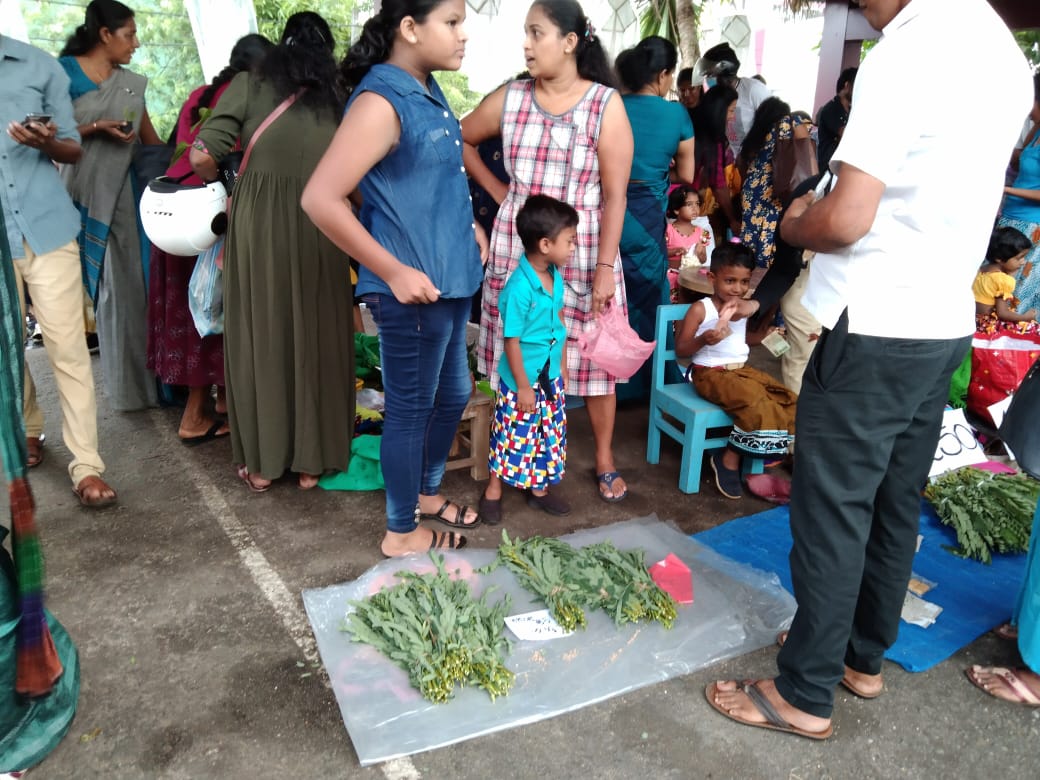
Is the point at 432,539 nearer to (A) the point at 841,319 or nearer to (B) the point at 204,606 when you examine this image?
(B) the point at 204,606

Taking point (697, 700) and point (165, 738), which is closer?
point (165, 738)

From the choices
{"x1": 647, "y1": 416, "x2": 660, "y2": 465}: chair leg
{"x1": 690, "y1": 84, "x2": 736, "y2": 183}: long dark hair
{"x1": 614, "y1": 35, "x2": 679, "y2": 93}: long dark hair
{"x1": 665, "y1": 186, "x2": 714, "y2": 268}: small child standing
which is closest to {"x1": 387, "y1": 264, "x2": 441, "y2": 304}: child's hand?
{"x1": 647, "y1": 416, "x2": 660, "y2": 465}: chair leg

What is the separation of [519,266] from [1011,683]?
6.96ft

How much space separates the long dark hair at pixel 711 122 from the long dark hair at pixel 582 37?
275 centimetres

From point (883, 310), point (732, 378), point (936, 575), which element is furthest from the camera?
point (732, 378)

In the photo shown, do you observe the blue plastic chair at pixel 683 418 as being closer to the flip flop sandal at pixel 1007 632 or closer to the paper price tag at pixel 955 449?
the paper price tag at pixel 955 449

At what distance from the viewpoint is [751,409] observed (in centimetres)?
342

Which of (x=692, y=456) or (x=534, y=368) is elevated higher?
(x=534, y=368)

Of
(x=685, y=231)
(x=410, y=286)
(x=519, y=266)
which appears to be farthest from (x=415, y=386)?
(x=685, y=231)

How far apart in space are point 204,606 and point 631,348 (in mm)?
1941

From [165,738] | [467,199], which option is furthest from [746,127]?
[165,738]

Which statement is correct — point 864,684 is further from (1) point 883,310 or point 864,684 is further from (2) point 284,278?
(2) point 284,278

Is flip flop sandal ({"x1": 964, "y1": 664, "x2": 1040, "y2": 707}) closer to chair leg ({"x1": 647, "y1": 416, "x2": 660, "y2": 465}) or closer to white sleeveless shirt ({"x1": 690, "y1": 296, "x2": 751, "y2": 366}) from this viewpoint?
white sleeveless shirt ({"x1": 690, "y1": 296, "x2": 751, "y2": 366})

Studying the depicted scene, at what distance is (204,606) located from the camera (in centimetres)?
266
